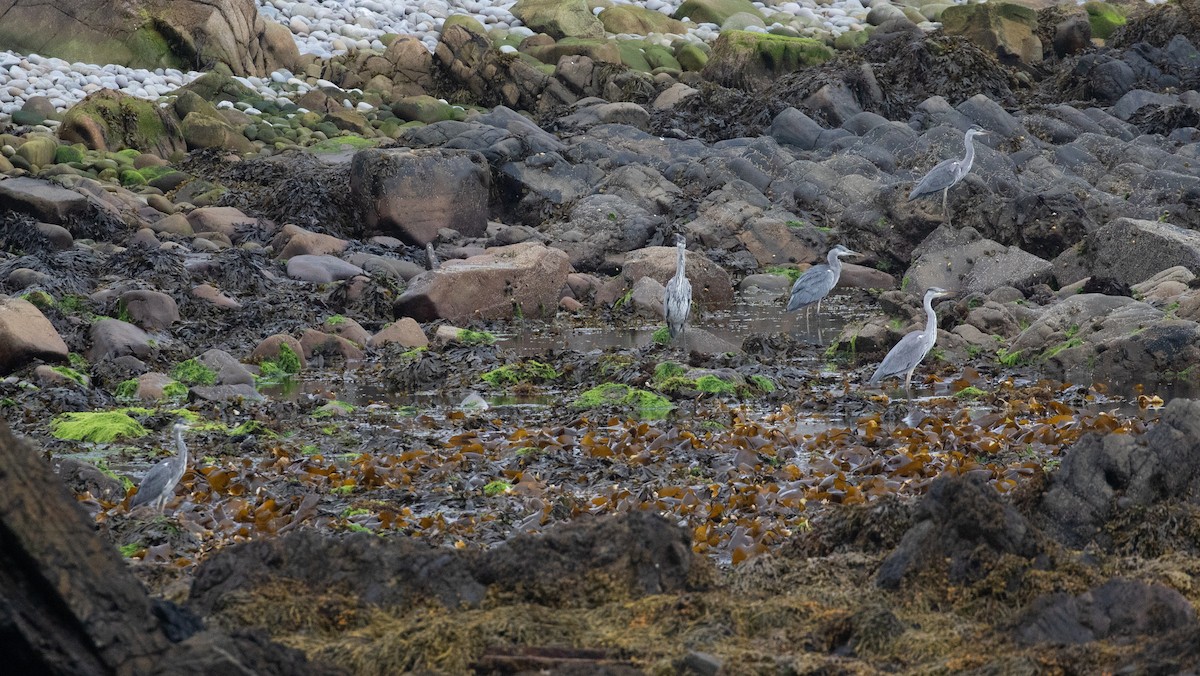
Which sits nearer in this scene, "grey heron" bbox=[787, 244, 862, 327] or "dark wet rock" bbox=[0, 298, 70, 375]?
"dark wet rock" bbox=[0, 298, 70, 375]

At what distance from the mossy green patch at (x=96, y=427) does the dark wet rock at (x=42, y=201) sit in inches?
357

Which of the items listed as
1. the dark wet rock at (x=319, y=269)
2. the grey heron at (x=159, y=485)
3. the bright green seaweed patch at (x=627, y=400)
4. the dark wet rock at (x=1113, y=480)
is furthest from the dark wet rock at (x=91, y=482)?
the dark wet rock at (x=319, y=269)

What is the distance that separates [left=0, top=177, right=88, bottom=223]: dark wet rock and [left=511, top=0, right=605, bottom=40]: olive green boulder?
688 inches

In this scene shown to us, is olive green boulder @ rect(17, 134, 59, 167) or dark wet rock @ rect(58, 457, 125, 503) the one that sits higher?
dark wet rock @ rect(58, 457, 125, 503)

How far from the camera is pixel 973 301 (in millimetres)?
14977

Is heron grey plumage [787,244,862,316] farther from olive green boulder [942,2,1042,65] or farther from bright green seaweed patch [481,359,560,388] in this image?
olive green boulder [942,2,1042,65]

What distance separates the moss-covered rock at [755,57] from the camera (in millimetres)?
Result: 30953

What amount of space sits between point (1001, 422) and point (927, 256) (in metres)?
7.90

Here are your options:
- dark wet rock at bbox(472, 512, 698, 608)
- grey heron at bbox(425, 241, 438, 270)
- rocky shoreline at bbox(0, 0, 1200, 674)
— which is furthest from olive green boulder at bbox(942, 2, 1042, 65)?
dark wet rock at bbox(472, 512, 698, 608)

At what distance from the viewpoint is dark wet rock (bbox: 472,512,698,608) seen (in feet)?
15.1

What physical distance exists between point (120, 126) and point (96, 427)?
51.6ft

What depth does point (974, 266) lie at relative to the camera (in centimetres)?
1667

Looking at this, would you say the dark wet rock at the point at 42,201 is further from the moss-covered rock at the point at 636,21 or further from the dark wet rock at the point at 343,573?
the moss-covered rock at the point at 636,21

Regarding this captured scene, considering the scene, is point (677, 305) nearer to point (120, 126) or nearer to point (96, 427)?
point (96, 427)
